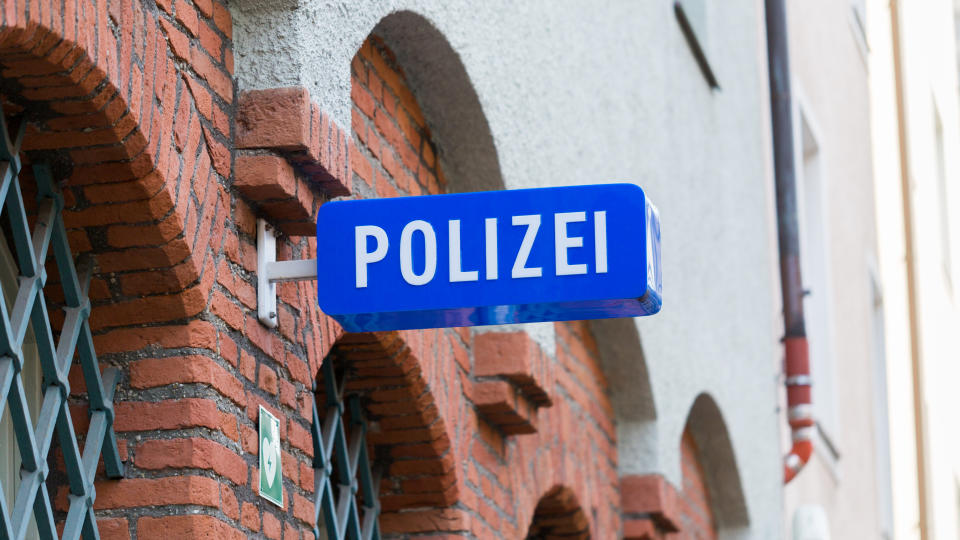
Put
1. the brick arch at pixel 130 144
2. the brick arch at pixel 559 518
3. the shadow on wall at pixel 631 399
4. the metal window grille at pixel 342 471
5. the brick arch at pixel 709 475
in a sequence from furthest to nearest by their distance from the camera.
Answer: the brick arch at pixel 709 475 → the shadow on wall at pixel 631 399 → the brick arch at pixel 559 518 → the metal window grille at pixel 342 471 → the brick arch at pixel 130 144

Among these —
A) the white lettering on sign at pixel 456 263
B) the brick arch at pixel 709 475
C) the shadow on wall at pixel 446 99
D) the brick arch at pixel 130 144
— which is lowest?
the brick arch at pixel 709 475

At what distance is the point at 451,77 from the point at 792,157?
16.7ft

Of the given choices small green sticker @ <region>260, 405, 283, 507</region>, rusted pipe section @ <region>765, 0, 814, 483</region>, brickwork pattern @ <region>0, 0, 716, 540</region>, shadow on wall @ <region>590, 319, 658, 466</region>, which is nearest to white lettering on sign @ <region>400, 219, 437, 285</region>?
brickwork pattern @ <region>0, 0, 716, 540</region>

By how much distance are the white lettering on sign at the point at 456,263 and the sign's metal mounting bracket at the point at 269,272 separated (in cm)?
42

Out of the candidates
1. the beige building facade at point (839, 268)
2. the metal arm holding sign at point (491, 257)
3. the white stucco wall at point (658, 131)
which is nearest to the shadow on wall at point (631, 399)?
the white stucco wall at point (658, 131)

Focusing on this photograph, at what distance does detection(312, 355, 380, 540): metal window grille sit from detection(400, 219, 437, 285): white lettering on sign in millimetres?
849

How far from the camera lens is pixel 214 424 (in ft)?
9.97

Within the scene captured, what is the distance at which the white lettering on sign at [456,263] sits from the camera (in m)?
2.96

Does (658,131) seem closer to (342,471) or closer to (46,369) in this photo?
(342,471)

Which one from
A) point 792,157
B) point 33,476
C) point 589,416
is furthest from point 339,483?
point 792,157

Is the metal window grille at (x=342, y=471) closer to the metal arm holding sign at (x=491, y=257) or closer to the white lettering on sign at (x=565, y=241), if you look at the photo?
the metal arm holding sign at (x=491, y=257)

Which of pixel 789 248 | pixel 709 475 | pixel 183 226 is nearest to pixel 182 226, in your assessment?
pixel 183 226

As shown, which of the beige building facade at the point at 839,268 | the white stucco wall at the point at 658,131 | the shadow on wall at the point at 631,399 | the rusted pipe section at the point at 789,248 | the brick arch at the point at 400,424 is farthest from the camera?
the beige building facade at the point at 839,268

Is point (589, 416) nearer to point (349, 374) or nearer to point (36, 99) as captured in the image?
point (349, 374)
